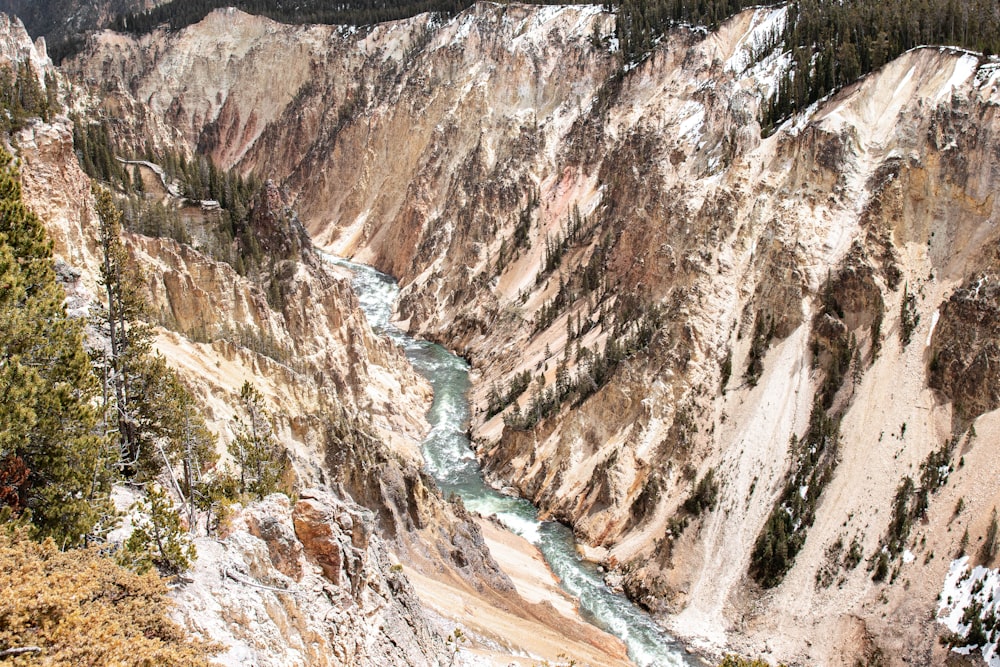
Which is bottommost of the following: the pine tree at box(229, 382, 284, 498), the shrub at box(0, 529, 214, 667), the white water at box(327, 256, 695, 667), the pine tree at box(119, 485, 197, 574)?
the white water at box(327, 256, 695, 667)

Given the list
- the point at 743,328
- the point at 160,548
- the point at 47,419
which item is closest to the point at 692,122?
the point at 743,328

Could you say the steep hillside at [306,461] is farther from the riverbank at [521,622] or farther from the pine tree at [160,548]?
the pine tree at [160,548]

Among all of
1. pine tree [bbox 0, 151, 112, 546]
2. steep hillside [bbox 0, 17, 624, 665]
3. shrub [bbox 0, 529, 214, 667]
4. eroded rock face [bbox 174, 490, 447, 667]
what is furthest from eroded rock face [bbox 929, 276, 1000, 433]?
shrub [bbox 0, 529, 214, 667]

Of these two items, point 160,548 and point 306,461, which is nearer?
point 160,548

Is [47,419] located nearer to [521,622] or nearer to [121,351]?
[121,351]

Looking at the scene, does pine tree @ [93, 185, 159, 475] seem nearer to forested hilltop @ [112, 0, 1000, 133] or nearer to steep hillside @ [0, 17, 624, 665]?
steep hillside @ [0, 17, 624, 665]

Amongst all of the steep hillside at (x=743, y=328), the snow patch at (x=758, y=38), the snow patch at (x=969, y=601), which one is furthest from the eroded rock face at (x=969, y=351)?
the snow patch at (x=758, y=38)
